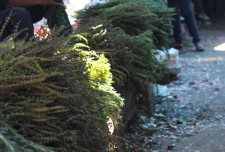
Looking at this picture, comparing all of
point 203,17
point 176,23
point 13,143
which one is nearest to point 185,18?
point 176,23

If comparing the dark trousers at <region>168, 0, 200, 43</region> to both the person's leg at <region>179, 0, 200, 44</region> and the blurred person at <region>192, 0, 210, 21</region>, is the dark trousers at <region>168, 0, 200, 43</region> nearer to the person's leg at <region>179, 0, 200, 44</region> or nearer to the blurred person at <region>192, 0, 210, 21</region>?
the person's leg at <region>179, 0, 200, 44</region>

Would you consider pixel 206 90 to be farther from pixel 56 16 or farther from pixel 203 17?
pixel 203 17

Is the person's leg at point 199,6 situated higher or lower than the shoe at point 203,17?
higher

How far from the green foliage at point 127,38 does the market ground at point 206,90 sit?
1.99 ft

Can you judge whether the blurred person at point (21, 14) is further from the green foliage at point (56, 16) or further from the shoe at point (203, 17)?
the shoe at point (203, 17)

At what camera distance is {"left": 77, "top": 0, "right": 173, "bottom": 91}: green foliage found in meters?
2.56

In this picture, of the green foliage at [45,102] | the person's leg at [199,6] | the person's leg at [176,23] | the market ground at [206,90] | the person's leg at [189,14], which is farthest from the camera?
the person's leg at [199,6]

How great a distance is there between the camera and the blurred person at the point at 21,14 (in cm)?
288

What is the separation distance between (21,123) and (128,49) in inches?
65.1

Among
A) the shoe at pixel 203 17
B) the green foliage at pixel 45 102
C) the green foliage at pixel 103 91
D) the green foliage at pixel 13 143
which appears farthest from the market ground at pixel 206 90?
the shoe at pixel 203 17

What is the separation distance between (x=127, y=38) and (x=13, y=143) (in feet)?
5.95

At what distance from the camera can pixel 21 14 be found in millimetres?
2889

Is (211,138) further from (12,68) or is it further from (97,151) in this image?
(12,68)

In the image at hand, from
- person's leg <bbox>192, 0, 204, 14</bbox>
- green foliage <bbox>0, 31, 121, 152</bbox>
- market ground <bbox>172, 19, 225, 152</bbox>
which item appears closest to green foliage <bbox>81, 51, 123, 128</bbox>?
→ green foliage <bbox>0, 31, 121, 152</bbox>
